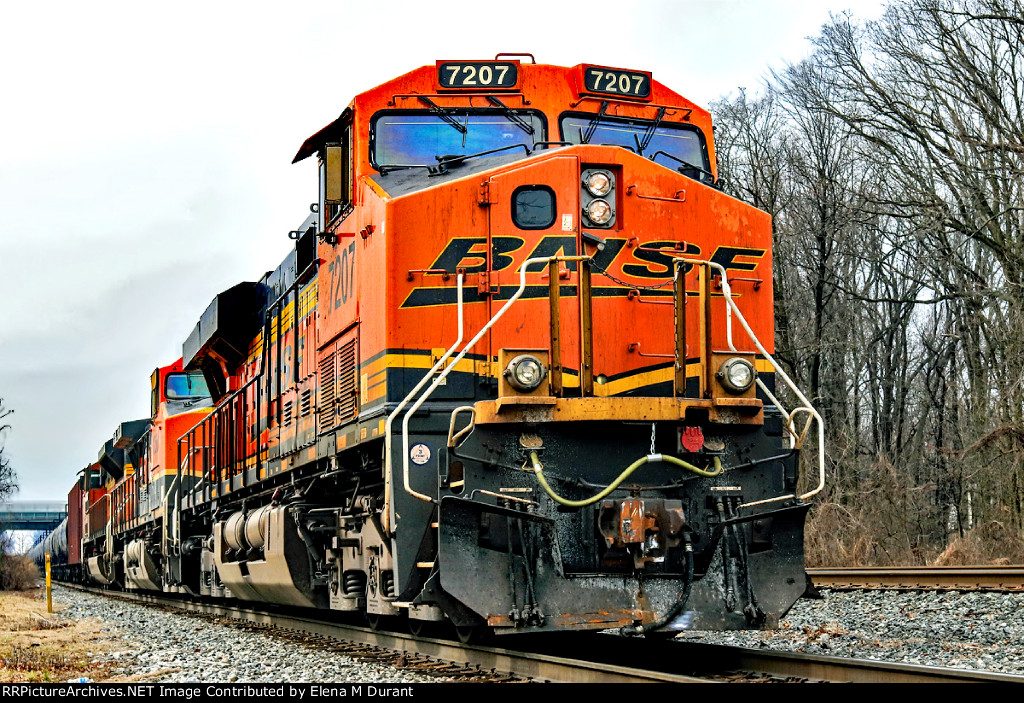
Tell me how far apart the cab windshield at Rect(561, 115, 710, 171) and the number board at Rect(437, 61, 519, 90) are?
476 millimetres

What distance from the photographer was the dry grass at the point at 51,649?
7594 mm

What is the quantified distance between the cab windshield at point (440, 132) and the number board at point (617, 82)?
47 cm

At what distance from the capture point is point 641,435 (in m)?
7.20

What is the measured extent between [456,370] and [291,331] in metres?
4.12

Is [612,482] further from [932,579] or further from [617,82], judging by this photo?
[932,579]

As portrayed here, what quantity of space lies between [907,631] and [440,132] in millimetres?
5228

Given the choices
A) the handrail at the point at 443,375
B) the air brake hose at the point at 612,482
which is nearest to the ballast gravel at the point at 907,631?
the air brake hose at the point at 612,482

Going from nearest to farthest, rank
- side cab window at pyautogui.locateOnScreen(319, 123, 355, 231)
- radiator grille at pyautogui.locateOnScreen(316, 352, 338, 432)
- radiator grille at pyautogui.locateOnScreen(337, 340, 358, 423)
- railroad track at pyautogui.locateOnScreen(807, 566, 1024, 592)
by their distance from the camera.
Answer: radiator grille at pyautogui.locateOnScreen(337, 340, 358, 423) < side cab window at pyautogui.locateOnScreen(319, 123, 355, 231) < radiator grille at pyautogui.locateOnScreen(316, 352, 338, 432) < railroad track at pyautogui.locateOnScreen(807, 566, 1024, 592)

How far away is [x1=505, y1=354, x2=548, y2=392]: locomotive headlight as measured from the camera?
6.80 metres

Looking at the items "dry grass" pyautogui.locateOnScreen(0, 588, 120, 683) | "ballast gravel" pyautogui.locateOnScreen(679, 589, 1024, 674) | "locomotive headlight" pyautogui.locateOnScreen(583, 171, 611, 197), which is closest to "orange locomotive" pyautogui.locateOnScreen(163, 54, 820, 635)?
"locomotive headlight" pyautogui.locateOnScreen(583, 171, 611, 197)

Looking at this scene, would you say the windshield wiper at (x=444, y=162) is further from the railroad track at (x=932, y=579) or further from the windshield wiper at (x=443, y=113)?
the railroad track at (x=932, y=579)

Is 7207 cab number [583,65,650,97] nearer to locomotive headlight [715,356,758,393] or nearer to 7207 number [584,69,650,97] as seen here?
7207 number [584,69,650,97]

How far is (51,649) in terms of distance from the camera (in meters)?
9.81

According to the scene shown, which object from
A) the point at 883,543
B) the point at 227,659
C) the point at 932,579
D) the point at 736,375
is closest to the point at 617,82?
the point at 736,375
